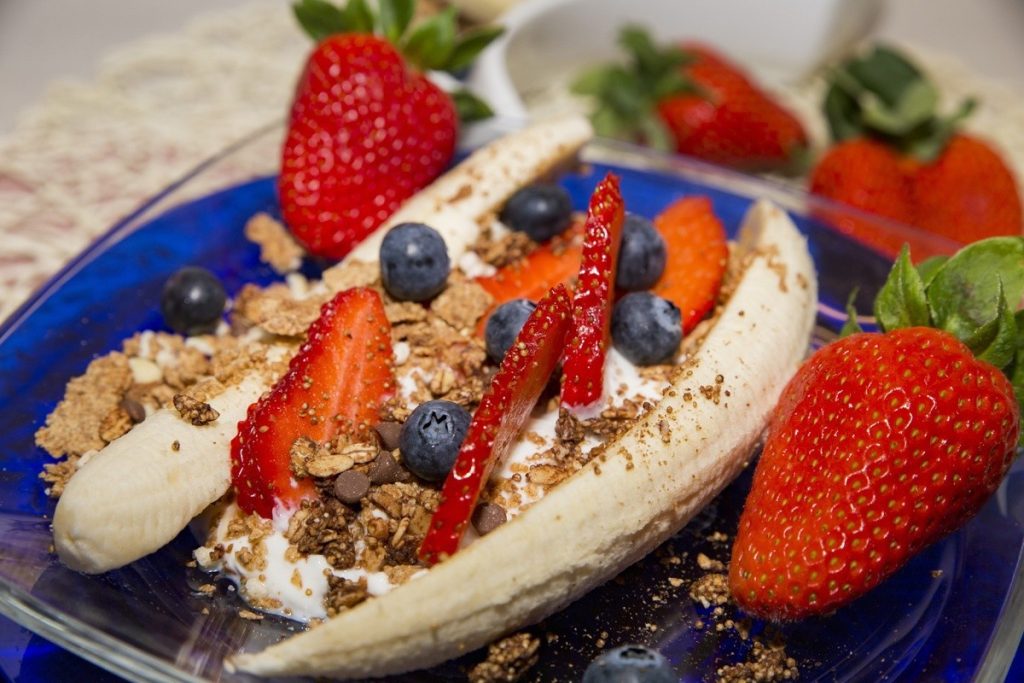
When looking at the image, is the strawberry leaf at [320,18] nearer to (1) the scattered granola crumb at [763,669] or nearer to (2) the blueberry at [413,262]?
(2) the blueberry at [413,262]

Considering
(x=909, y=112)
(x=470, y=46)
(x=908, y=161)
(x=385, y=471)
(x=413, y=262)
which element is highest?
(x=470, y=46)

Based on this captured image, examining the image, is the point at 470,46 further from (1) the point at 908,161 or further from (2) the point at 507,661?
(2) the point at 507,661

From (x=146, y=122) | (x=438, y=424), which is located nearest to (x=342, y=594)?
(x=438, y=424)

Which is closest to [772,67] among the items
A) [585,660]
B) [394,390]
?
[394,390]

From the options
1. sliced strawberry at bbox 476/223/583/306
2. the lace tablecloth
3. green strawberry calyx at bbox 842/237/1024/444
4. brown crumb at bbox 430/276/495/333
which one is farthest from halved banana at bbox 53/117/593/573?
green strawberry calyx at bbox 842/237/1024/444

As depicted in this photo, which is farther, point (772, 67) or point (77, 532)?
point (772, 67)

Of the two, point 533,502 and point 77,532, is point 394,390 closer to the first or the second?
point 533,502

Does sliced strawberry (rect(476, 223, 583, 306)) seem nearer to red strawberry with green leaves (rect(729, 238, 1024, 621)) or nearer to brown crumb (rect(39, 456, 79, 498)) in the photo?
red strawberry with green leaves (rect(729, 238, 1024, 621))
